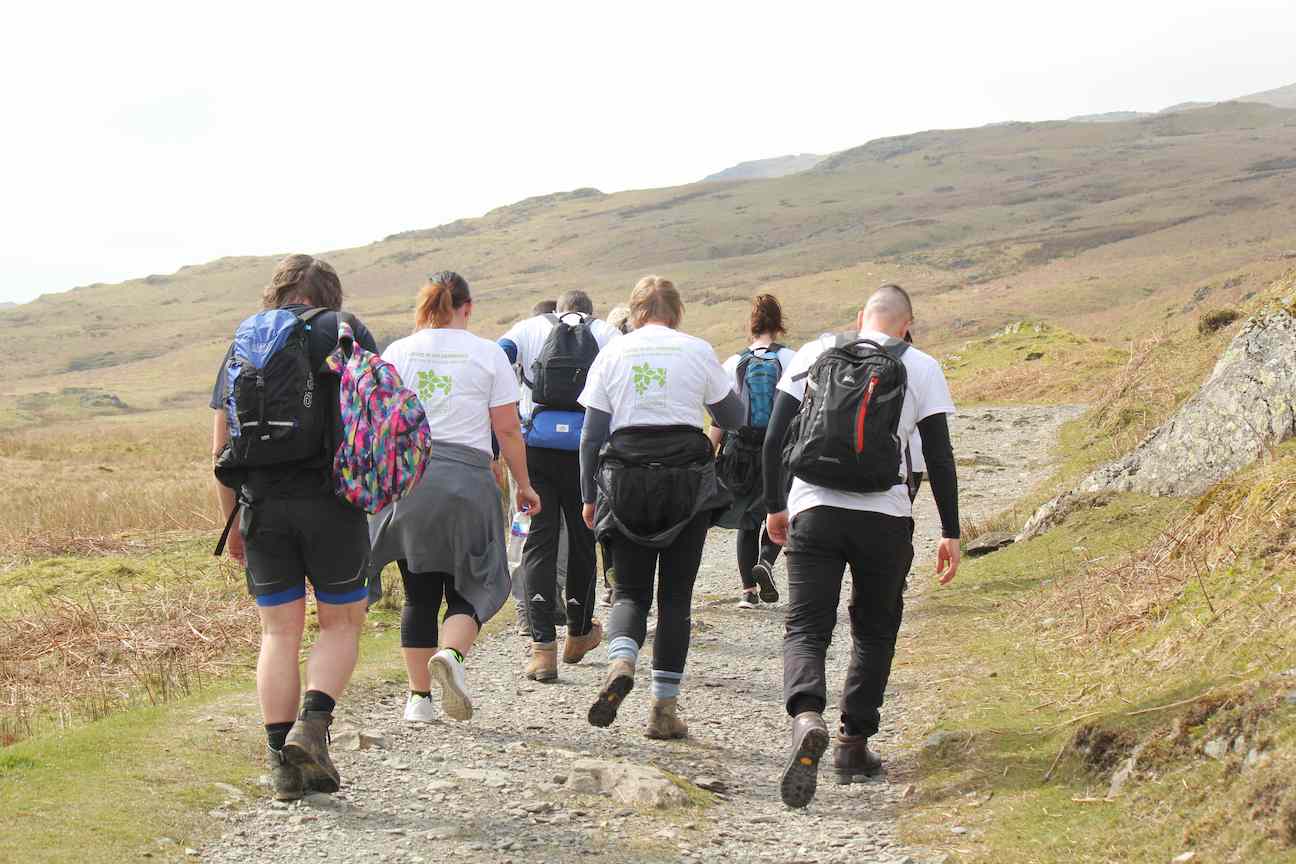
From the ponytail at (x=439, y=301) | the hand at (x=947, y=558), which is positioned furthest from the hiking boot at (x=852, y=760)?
the ponytail at (x=439, y=301)

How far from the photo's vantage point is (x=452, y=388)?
6.49 m

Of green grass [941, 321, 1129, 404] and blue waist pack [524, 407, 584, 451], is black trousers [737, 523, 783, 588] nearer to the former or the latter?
blue waist pack [524, 407, 584, 451]

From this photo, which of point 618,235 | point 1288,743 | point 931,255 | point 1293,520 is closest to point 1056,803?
point 1288,743

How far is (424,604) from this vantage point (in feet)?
22.1

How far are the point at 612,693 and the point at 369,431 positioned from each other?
69.2 inches

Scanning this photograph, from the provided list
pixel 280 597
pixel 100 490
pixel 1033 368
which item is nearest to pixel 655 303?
pixel 280 597

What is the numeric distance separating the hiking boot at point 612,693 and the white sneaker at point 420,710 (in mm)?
1179

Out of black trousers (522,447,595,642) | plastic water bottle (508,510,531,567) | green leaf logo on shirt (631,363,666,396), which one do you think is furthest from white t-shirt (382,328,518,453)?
black trousers (522,447,595,642)

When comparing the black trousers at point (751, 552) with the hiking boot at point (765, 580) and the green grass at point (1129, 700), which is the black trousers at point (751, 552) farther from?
the green grass at point (1129, 700)

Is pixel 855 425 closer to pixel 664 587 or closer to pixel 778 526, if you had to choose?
pixel 778 526

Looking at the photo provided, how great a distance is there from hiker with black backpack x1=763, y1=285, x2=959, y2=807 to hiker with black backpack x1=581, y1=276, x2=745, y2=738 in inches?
23.2

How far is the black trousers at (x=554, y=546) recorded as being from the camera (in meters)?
7.76

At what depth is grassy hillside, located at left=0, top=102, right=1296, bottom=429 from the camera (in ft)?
220

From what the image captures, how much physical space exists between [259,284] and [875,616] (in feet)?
598
